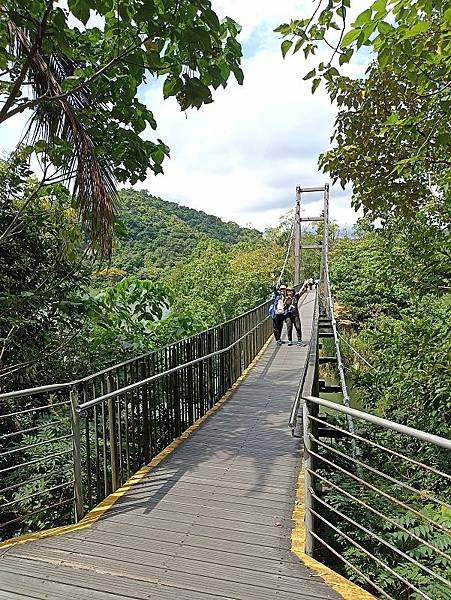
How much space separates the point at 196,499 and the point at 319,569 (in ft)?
3.39

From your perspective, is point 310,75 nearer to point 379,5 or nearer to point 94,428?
point 379,5

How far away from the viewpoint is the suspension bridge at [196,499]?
7.38 ft

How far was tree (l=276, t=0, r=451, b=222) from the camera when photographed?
8.30ft

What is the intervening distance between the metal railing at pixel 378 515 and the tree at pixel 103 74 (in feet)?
6.14

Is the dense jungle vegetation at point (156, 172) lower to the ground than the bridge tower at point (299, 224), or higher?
lower

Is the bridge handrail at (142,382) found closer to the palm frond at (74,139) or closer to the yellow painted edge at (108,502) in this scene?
the yellow painted edge at (108,502)

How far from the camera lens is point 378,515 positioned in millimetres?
2381

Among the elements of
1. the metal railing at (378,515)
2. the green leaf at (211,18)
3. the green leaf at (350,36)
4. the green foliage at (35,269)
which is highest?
the green leaf at (211,18)

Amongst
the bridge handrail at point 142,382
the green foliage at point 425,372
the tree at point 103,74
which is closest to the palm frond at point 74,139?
the tree at point 103,74

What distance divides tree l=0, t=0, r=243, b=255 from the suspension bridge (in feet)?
4.75

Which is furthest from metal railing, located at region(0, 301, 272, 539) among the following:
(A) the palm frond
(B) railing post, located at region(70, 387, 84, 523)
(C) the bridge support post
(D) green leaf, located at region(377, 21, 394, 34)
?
(C) the bridge support post

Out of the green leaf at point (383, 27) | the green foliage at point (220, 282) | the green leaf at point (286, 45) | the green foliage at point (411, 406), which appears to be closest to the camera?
the green leaf at point (383, 27)

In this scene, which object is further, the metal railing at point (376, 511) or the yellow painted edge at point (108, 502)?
the yellow painted edge at point (108, 502)

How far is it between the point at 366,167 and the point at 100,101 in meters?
2.29
